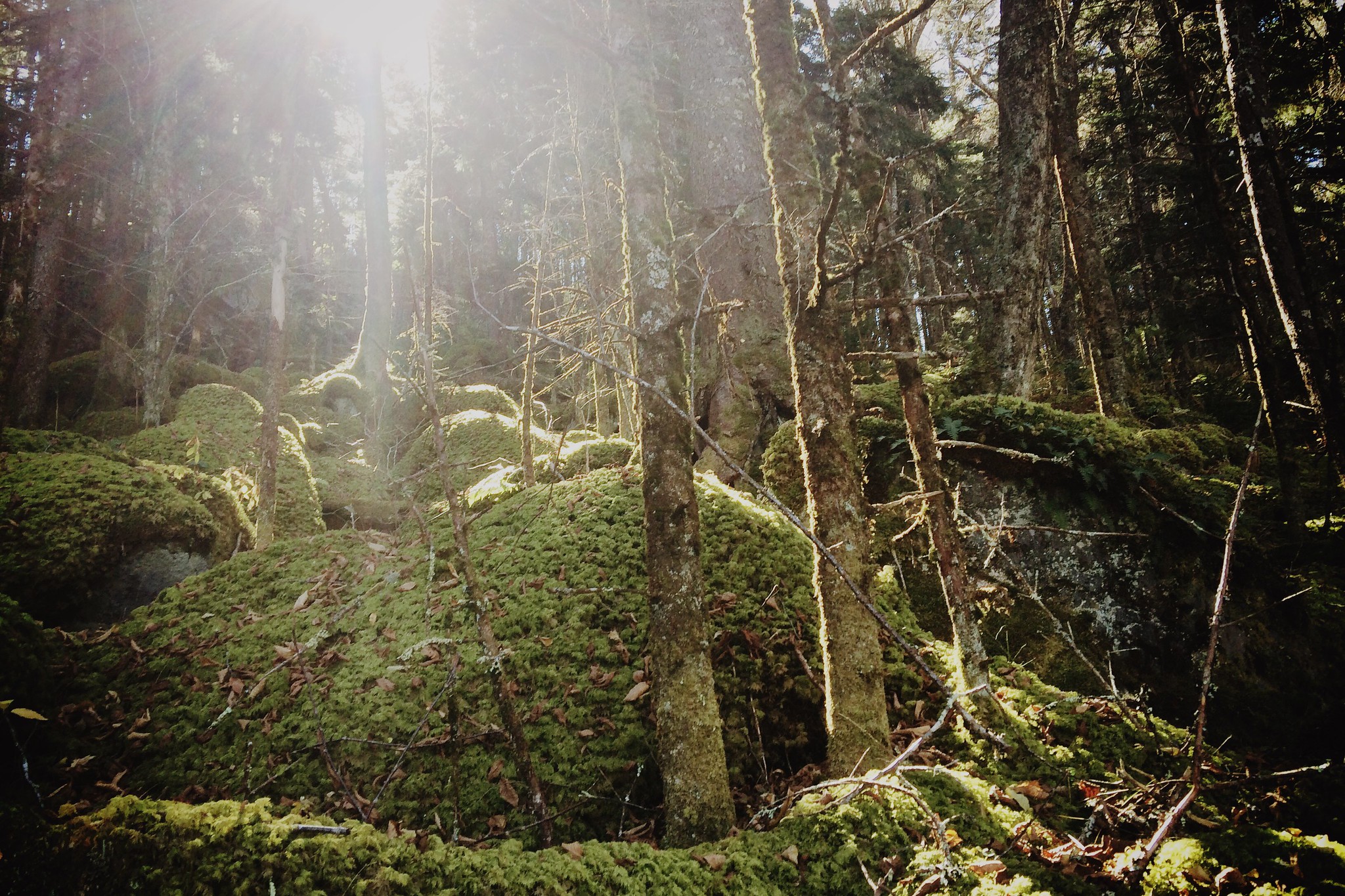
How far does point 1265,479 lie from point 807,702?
9937 millimetres

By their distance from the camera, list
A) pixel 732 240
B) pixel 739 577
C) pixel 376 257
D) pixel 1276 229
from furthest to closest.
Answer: pixel 376 257
pixel 732 240
pixel 1276 229
pixel 739 577

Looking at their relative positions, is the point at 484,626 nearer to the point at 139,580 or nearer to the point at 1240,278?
the point at 139,580

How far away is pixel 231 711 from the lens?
3615 millimetres

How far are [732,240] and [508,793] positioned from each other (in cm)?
564

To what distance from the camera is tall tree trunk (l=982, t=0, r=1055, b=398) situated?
24.1 feet

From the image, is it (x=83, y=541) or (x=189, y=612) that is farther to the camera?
(x=83, y=541)

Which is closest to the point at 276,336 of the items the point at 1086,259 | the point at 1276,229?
the point at 1276,229

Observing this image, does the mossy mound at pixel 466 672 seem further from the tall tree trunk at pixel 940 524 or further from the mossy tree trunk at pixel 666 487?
the tall tree trunk at pixel 940 524

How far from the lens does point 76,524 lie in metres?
5.29

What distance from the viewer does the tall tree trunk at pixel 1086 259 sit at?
9.73m

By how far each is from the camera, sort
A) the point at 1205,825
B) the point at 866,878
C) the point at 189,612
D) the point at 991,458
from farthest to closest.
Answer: the point at 991,458, the point at 189,612, the point at 1205,825, the point at 866,878

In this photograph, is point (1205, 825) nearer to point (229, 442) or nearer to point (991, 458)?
point (991, 458)

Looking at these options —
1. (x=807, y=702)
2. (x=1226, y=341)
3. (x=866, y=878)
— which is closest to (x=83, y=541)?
(x=807, y=702)

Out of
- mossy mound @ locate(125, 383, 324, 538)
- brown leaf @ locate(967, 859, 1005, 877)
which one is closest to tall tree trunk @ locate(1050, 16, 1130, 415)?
brown leaf @ locate(967, 859, 1005, 877)
